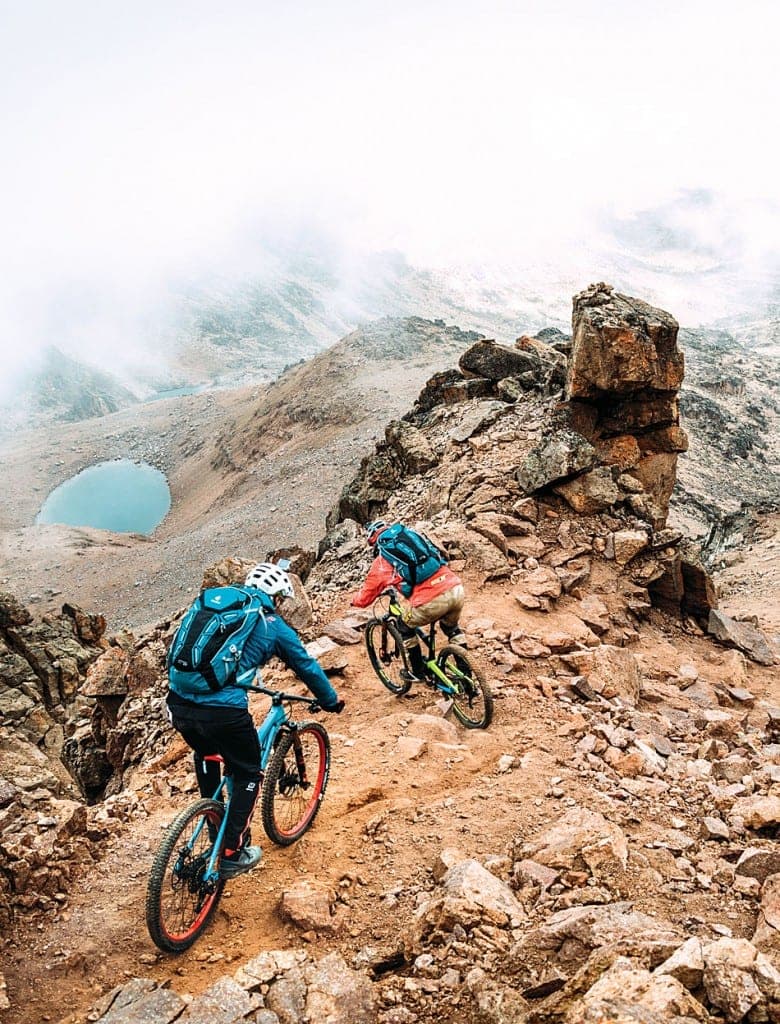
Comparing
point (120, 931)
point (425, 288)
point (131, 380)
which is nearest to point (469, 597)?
point (120, 931)

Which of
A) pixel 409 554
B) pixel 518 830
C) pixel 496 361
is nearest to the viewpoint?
pixel 518 830

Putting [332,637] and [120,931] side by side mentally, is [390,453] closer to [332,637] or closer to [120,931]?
[332,637]

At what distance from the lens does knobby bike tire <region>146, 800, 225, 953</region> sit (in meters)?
4.40

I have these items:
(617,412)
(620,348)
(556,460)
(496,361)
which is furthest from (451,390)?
(556,460)

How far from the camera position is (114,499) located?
65062 millimetres

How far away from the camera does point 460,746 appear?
7.45m

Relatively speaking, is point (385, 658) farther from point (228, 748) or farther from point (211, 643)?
point (211, 643)

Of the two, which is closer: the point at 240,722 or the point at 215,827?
the point at 240,722

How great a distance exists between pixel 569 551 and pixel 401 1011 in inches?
378

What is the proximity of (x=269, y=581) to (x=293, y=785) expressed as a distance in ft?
6.77

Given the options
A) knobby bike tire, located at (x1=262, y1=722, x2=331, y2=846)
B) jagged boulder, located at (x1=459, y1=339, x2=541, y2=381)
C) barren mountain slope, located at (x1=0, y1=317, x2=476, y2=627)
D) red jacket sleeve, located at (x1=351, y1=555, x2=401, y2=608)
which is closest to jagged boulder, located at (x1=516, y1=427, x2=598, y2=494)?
red jacket sleeve, located at (x1=351, y1=555, x2=401, y2=608)

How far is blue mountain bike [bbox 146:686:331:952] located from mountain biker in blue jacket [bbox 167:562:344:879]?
0.32 feet

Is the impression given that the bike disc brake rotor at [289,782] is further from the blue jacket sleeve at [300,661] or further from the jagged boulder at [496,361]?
the jagged boulder at [496,361]

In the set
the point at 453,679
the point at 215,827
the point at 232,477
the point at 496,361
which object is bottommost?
the point at 232,477
